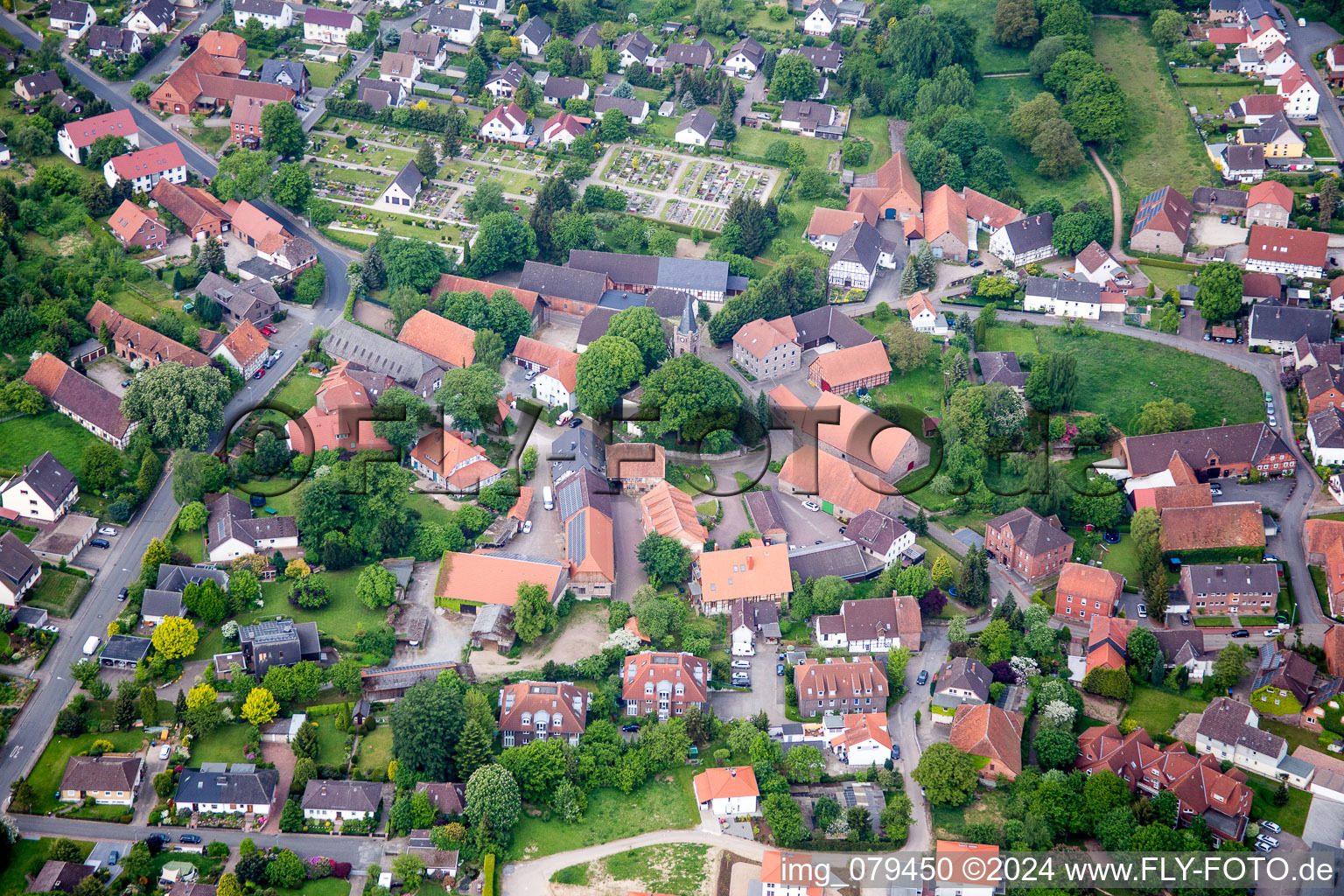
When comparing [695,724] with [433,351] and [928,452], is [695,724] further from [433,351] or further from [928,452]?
[433,351]

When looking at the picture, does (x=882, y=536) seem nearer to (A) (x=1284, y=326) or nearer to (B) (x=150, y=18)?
(A) (x=1284, y=326)

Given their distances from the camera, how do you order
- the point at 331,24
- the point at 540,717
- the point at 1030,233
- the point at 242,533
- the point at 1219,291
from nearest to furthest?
the point at 540,717 < the point at 242,533 < the point at 1219,291 < the point at 1030,233 < the point at 331,24

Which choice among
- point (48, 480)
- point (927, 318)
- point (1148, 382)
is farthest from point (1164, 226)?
point (48, 480)

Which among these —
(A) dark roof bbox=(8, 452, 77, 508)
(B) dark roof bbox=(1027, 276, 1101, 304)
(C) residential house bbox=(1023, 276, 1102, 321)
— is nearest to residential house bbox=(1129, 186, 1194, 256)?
(B) dark roof bbox=(1027, 276, 1101, 304)

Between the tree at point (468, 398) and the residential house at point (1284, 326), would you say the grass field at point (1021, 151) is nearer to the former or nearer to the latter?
the residential house at point (1284, 326)

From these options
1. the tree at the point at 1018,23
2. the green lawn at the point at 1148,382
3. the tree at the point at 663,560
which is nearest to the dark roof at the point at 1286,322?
the green lawn at the point at 1148,382

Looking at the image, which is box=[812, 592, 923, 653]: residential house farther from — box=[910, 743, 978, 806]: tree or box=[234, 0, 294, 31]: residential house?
box=[234, 0, 294, 31]: residential house
